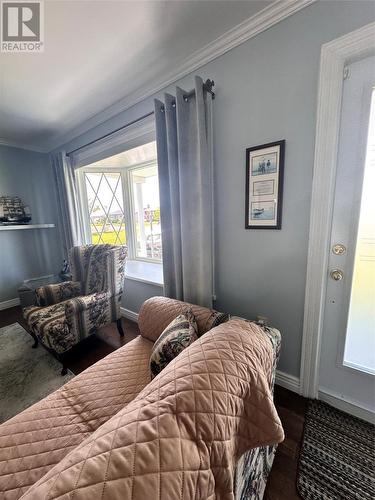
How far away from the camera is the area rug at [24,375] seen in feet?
5.28

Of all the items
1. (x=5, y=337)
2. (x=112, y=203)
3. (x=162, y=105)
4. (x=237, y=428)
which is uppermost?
(x=162, y=105)

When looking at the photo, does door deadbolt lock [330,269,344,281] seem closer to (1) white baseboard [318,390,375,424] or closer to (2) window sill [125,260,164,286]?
(1) white baseboard [318,390,375,424]

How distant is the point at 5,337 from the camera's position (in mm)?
2506

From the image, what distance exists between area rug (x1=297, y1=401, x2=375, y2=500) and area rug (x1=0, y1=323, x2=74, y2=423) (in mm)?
1785

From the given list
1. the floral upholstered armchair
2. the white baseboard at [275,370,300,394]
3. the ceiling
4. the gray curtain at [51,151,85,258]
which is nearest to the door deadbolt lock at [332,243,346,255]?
the white baseboard at [275,370,300,394]

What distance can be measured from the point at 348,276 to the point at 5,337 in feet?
11.3

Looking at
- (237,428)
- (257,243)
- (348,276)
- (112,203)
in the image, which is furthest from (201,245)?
(112,203)

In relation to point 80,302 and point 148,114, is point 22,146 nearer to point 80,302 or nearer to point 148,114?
point 148,114

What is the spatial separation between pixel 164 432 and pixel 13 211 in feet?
12.8

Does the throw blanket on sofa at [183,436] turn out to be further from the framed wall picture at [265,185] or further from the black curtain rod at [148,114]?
the black curtain rod at [148,114]

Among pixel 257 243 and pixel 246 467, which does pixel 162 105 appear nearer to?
pixel 257 243

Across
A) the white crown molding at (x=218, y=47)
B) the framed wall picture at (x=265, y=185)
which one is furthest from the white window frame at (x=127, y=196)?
the framed wall picture at (x=265, y=185)

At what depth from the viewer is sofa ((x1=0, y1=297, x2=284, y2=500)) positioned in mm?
469

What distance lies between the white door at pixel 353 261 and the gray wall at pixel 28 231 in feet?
13.2
